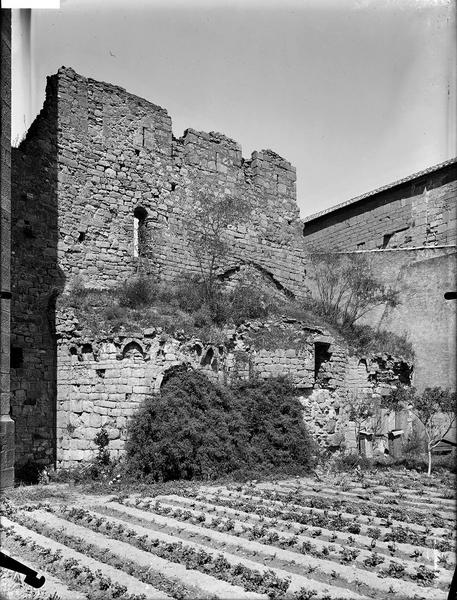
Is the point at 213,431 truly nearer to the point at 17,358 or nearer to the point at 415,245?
the point at 17,358

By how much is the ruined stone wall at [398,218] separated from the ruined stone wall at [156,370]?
31.3 feet

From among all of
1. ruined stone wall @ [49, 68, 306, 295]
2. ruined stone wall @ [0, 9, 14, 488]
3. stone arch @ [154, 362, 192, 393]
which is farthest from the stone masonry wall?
ruined stone wall @ [0, 9, 14, 488]

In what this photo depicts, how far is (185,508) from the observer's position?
971 centimetres

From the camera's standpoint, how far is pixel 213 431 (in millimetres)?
12742

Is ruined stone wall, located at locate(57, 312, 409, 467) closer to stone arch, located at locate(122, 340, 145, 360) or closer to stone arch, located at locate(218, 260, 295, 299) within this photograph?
stone arch, located at locate(122, 340, 145, 360)

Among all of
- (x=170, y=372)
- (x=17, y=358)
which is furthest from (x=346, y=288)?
(x=17, y=358)

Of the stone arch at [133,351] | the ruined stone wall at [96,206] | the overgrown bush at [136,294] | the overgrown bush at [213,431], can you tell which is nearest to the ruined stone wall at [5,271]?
the overgrown bush at [213,431]

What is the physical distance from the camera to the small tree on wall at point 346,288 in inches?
824

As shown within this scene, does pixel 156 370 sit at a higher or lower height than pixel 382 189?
lower

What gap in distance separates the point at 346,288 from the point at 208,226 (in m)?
5.96

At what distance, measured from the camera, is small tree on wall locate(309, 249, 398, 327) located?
20.9m

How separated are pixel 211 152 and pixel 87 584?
1514 cm

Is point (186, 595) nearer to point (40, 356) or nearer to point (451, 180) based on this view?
point (40, 356)

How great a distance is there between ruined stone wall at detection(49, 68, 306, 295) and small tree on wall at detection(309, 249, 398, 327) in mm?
A: 2187
